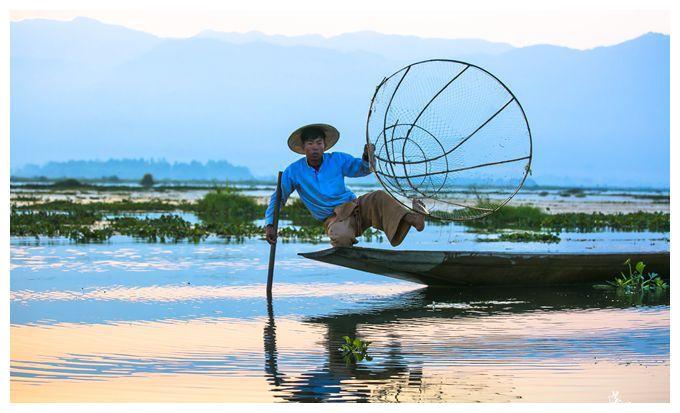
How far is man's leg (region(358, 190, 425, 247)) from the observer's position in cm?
684

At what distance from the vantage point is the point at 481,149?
752 centimetres

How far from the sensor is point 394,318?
264 inches

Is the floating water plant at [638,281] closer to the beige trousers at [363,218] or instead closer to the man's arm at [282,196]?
the beige trousers at [363,218]

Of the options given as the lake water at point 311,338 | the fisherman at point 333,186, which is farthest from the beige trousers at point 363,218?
the lake water at point 311,338

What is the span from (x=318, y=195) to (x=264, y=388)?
110 inches

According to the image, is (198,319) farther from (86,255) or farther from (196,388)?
(86,255)

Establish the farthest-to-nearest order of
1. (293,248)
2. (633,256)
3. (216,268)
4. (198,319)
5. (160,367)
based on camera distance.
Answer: (293,248) → (216,268) → (633,256) → (198,319) → (160,367)

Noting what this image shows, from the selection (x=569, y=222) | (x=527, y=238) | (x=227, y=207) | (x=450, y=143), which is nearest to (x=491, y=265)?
(x=450, y=143)

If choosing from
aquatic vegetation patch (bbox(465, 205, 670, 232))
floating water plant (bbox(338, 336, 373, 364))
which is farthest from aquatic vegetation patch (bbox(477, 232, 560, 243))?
floating water plant (bbox(338, 336, 373, 364))

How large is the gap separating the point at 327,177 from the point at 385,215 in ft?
1.83

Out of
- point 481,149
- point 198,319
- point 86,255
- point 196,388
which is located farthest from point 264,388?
point 86,255

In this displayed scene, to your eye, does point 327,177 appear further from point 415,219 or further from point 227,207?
point 227,207

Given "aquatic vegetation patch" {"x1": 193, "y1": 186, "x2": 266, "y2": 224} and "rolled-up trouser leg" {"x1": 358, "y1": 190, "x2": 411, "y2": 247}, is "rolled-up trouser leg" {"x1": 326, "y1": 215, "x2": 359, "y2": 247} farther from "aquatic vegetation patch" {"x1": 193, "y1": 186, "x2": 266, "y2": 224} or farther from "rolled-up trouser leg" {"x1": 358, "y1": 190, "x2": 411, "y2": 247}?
"aquatic vegetation patch" {"x1": 193, "y1": 186, "x2": 266, "y2": 224}

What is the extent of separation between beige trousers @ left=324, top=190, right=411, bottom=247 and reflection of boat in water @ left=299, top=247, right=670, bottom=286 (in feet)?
0.51
